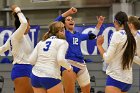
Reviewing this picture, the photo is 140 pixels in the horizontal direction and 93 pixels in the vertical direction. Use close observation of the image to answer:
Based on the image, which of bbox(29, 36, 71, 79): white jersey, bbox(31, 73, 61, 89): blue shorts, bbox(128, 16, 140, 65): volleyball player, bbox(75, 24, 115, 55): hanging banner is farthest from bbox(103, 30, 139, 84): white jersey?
bbox(75, 24, 115, 55): hanging banner

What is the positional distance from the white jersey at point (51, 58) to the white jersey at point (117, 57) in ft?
1.72

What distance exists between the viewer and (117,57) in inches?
166

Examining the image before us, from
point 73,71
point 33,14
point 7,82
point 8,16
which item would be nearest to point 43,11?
point 33,14

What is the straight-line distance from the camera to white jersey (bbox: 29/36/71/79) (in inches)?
165

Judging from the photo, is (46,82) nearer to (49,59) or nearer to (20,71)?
(49,59)

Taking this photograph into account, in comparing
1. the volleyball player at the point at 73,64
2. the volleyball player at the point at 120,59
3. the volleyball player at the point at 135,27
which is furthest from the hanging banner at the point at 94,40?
the volleyball player at the point at 120,59

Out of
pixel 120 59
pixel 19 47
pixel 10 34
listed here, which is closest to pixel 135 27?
pixel 120 59

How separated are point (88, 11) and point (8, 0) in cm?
265

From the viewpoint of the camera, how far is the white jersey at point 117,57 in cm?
416

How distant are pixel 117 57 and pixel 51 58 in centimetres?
79

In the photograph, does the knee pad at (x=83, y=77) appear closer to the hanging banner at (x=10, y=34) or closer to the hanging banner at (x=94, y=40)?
the hanging banner at (x=94, y=40)

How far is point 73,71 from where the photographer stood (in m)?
5.52

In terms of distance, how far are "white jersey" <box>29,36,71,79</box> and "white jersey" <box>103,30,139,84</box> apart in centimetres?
52

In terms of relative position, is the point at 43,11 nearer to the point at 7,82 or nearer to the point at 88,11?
the point at 88,11
